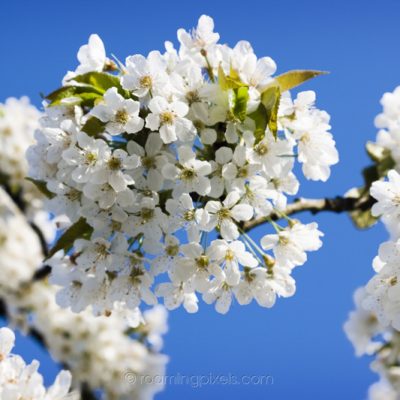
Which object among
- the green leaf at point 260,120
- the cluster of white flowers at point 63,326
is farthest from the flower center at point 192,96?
the cluster of white flowers at point 63,326

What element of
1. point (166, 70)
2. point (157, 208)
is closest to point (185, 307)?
point (157, 208)

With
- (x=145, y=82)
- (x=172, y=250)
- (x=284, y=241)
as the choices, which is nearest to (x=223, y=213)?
(x=172, y=250)

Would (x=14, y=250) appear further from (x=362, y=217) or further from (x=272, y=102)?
(x=272, y=102)

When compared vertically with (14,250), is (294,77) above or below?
below

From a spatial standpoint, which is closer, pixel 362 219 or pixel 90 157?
pixel 90 157

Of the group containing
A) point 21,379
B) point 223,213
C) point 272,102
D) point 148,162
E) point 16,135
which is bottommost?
point 21,379

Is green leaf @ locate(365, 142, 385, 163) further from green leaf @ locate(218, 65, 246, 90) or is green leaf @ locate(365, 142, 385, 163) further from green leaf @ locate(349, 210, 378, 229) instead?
green leaf @ locate(218, 65, 246, 90)

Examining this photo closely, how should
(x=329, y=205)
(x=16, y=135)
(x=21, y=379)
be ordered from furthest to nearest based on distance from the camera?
(x=16, y=135) → (x=329, y=205) → (x=21, y=379)
